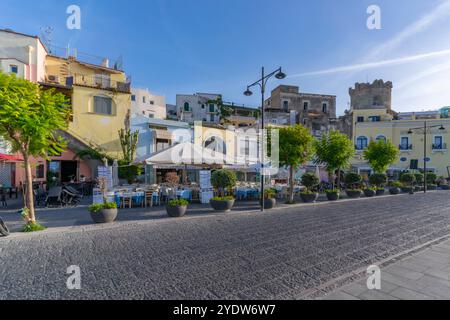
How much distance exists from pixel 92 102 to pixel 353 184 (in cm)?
2287

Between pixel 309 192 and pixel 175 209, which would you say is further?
pixel 309 192

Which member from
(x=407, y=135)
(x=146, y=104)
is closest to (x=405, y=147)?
(x=407, y=135)

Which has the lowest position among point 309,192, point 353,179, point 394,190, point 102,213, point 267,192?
point 394,190

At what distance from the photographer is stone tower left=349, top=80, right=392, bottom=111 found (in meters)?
45.5

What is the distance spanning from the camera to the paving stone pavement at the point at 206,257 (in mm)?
3642

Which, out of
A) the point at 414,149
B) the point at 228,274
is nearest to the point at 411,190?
the point at 414,149

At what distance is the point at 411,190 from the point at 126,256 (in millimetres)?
23626

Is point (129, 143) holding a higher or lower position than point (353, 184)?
higher

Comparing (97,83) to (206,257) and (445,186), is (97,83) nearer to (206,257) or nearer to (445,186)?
(206,257)

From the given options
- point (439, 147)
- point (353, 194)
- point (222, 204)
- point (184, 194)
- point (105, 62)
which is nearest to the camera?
point (222, 204)

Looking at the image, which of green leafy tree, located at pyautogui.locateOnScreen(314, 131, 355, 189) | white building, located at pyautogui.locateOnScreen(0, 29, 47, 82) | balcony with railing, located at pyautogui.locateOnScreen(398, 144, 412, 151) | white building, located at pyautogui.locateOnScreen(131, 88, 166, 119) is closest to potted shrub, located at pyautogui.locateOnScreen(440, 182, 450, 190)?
balcony with railing, located at pyautogui.locateOnScreen(398, 144, 412, 151)

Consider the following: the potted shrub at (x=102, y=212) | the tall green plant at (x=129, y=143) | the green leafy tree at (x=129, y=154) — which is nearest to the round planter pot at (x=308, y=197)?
the potted shrub at (x=102, y=212)

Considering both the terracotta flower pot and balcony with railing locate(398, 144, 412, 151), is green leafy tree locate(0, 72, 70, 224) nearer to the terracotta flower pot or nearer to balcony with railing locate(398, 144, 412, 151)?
the terracotta flower pot

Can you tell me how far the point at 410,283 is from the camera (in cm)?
388
